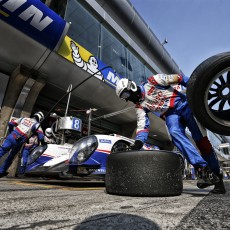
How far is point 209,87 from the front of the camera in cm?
143

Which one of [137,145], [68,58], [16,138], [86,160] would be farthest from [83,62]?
[137,145]

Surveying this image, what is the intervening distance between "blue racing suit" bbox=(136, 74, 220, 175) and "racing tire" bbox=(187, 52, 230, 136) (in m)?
0.54

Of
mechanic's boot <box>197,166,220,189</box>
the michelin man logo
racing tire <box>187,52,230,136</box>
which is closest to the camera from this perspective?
racing tire <box>187,52,230,136</box>

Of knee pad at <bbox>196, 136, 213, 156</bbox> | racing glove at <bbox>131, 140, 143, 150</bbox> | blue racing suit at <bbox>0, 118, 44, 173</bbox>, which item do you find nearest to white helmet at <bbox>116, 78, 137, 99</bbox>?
racing glove at <bbox>131, 140, 143, 150</bbox>

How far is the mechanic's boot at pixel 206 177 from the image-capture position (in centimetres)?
180

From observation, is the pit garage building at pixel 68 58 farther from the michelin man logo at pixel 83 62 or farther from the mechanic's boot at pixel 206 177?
the mechanic's boot at pixel 206 177

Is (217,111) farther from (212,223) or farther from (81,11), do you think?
(81,11)

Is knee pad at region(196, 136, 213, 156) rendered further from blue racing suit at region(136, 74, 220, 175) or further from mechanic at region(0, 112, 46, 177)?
mechanic at region(0, 112, 46, 177)

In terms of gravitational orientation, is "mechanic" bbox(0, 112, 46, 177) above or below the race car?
above

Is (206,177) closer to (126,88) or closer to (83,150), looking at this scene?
(126,88)

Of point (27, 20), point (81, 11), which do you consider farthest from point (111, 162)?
point (81, 11)

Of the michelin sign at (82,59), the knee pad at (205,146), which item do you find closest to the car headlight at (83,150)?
the knee pad at (205,146)

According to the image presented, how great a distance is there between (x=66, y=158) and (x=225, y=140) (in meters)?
41.1

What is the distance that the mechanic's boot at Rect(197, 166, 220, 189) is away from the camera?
1.80 meters
